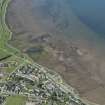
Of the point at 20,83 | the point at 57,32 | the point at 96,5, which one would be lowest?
the point at 20,83

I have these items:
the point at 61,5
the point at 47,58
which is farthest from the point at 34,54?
the point at 61,5

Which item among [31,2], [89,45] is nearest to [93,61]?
[89,45]

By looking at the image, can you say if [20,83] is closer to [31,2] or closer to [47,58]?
[47,58]

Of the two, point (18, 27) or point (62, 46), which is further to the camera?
point (18, 27)

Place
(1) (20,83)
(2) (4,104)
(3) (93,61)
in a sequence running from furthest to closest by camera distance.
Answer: (3) (93,61) → (1) (20,83) → (2) (4,104)

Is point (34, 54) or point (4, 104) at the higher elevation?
point (34, 54)

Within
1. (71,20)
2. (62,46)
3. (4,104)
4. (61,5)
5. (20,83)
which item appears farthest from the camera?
(61,5)

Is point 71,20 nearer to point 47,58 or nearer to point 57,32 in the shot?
point 57,32
